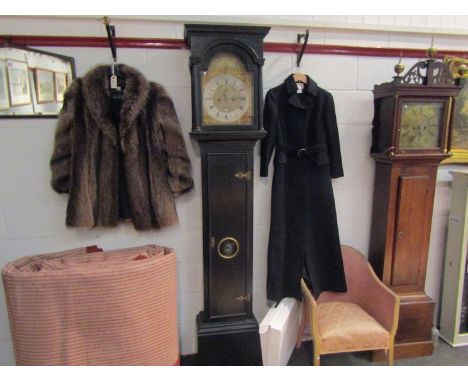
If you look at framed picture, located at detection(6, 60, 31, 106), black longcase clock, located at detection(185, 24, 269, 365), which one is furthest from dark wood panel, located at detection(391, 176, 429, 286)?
framed picture, located at detection(6, 60, 31, 106)

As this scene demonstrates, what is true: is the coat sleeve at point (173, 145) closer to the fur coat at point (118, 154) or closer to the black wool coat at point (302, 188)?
the fur coat at point (118, 154)

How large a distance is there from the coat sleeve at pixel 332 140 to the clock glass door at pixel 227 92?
1.53 feet

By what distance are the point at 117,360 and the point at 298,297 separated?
94cm

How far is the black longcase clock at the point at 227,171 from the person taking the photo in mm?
1386

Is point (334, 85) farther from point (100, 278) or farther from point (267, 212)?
point (100, 278)

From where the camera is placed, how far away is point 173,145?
4.98 feet

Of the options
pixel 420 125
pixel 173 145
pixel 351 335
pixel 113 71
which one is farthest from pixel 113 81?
pixel 351 335

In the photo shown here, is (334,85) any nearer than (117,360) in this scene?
No

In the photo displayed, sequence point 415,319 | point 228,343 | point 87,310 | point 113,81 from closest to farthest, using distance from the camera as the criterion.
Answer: point 87,310 < point 113,81 < point 228,343 < point 415,319

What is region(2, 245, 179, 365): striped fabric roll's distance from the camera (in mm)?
1320

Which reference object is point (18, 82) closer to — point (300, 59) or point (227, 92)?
point (227, 92)

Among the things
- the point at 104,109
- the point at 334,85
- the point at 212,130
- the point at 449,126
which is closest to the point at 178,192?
the point at 212,130

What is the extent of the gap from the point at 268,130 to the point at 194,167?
432 mm
